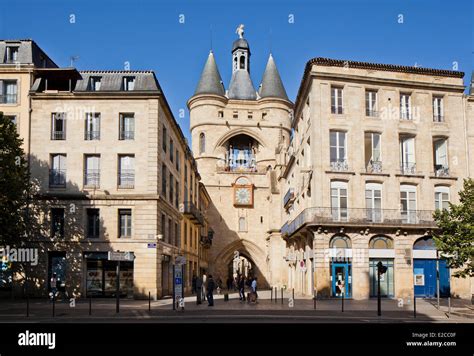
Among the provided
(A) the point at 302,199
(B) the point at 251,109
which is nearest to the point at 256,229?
(B) the point at 251,109

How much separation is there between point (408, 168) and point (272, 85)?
4309 centimetres

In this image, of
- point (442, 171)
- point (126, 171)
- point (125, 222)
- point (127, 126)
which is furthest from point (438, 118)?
point (125, 222)

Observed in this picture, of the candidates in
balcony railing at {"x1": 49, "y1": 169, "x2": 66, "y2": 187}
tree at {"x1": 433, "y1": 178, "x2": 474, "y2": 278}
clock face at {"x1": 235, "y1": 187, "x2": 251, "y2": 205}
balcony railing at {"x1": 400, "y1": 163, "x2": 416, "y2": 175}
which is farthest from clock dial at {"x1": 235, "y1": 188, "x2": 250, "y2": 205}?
tree at {"x1": 433, "y1": 178, "x2": 474, "y2": 278}

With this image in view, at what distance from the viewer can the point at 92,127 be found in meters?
32.8

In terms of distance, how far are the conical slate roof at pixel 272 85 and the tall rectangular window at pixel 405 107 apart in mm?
38927

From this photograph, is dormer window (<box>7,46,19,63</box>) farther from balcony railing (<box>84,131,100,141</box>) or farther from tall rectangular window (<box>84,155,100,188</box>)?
tall rectangular window (<box>84,155,100,188</box>)

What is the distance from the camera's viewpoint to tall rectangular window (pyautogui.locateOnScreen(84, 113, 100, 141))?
107 feet

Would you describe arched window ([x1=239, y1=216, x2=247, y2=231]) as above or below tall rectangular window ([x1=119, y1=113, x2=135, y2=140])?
below

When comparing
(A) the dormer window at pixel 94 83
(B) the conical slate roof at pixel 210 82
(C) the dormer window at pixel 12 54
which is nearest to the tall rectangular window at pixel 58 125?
(A) the dormer window at pixel 94 83

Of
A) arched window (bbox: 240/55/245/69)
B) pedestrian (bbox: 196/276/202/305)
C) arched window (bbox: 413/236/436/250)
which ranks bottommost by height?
pedestrian (bbox: 196/276/202/305)

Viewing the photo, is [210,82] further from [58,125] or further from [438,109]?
[58,125]

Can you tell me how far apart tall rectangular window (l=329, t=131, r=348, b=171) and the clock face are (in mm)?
34362

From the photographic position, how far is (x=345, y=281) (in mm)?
33656
